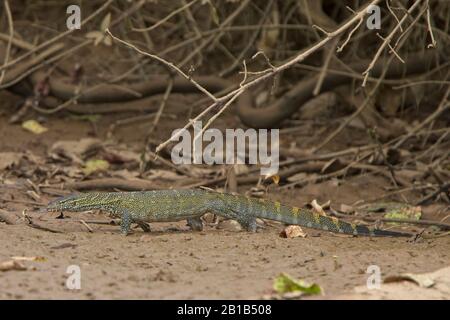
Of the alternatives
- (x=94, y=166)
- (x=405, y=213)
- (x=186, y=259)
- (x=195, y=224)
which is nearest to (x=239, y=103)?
(x=94, y=166)

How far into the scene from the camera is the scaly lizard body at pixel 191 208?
5.77 meters

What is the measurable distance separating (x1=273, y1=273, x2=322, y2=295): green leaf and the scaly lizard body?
1.87 metres

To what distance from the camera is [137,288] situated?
4.14 metres

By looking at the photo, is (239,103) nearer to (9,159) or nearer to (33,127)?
(33,127)

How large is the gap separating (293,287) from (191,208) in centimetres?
192

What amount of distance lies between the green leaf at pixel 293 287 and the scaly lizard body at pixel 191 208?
1.87 m

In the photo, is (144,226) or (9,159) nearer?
(144,226)

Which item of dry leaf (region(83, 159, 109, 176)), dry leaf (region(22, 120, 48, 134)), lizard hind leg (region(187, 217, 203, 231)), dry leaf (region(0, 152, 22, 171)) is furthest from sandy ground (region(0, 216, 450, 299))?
dry leaf (region(22, 120, 48, 134))

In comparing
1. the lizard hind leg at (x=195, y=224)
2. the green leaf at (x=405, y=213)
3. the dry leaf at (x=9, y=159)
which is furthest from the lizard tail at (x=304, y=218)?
the dry leaf at (x=9, y=159)

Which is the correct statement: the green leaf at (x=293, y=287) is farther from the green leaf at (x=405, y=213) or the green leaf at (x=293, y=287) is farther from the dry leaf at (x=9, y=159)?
the dry leaf at (x=9, y=159)

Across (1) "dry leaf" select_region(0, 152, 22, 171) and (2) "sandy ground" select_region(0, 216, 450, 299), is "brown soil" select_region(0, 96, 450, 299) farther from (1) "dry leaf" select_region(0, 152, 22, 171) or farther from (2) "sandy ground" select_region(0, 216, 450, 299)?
(1) "dry leaf" select_region(0, 152, 22, 171)

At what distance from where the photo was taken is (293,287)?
4.01m

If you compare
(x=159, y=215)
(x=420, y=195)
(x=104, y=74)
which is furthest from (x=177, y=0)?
(x=159, y=215)

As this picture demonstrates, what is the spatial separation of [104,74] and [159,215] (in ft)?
15.4
